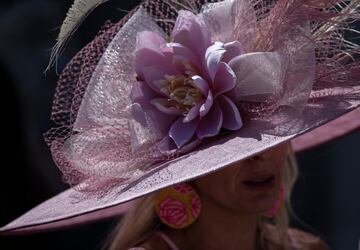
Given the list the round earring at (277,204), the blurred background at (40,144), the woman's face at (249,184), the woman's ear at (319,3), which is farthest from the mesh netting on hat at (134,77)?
the blurred background at (40,144)

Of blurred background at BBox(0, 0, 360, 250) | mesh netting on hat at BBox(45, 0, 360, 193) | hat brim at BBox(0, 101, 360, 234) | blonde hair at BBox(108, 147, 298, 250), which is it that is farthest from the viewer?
blurred background at BBox(0, 0, 360, 250)

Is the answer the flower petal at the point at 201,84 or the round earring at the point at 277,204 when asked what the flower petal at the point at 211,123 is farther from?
the round earring at the point at 277,204

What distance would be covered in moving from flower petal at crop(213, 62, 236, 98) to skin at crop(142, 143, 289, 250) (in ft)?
0.56

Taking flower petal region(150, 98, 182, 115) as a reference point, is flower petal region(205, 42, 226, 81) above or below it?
above

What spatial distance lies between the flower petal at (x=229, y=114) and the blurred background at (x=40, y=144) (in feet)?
3.31

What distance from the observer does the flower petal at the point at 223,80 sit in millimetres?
1288

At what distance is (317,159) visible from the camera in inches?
94.4

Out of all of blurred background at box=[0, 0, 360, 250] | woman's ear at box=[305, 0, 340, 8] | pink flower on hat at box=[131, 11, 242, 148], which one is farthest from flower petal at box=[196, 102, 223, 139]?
blurred background at box=[0, 0, 360, 250]

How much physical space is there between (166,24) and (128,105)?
0.16m

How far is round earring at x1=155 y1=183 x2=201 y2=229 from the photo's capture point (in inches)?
58.1

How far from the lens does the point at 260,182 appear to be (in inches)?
57.0

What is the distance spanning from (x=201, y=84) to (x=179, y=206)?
293mm

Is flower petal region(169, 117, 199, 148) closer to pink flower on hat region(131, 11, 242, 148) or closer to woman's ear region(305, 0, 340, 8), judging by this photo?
pink flower on hat region(131, 11, 242, 148)

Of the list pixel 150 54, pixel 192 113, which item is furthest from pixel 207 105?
pixel 150 54
